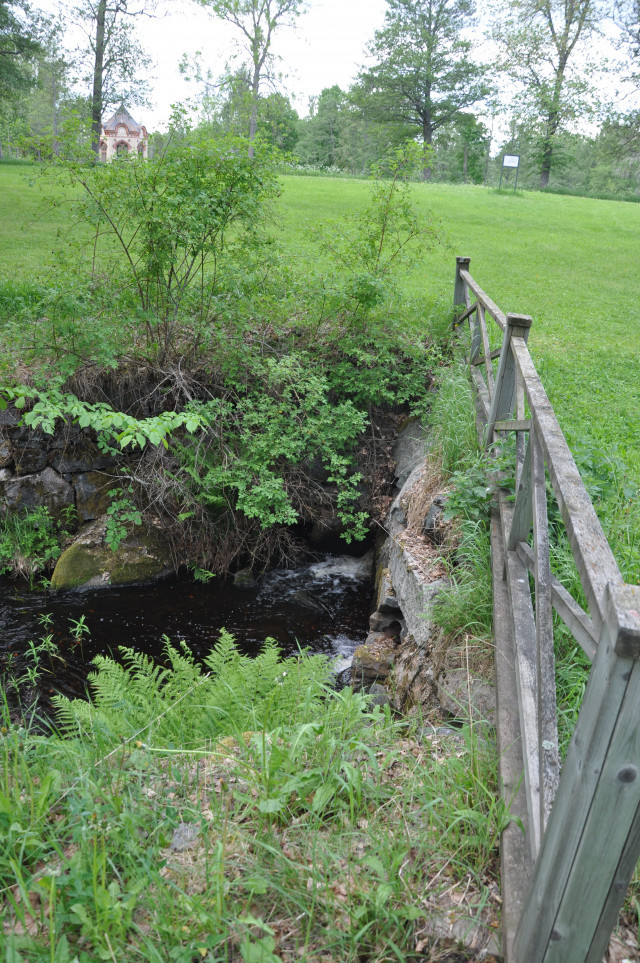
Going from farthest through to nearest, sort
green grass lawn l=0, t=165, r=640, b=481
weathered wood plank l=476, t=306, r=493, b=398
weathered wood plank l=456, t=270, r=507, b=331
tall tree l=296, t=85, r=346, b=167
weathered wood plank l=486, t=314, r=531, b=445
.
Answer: tall tree l=296, t=85, r=346, b=167 → green grass lawn l=0, t=165, r=640, b=481 → weathered wood plank l=476, t=306, r=493, b=398 → weathered wood plank l=456, t=270, r=507, b=331 → weathered wood plank l=486, t=314, r=531, b=445

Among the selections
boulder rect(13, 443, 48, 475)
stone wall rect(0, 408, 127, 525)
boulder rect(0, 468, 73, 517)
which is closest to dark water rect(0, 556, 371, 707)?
boulder rect(0, 468, 73, 517)

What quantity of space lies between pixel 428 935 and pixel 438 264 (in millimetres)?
13175

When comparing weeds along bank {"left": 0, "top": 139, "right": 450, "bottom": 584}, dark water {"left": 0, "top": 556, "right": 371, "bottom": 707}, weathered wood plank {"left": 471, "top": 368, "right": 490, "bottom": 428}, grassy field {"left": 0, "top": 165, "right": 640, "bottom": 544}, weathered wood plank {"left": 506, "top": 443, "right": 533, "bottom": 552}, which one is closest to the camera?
A: weathered wood plank {"left": 506, "top": 443, "right": 533, "bottom": 552}

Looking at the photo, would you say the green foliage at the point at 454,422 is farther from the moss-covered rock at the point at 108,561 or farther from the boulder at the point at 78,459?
the boulder at the point at 78,459

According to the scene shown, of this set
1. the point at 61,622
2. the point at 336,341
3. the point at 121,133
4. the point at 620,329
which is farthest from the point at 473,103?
the point at 61,622

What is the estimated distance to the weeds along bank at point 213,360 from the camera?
20.8 ft

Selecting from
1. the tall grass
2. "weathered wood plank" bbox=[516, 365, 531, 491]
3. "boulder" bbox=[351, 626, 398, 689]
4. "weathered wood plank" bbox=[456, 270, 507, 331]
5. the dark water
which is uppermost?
"weathered wood plank" bbox=[456, 270, 507, 331]

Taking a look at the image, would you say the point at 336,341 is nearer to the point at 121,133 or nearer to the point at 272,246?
the point at 272,246

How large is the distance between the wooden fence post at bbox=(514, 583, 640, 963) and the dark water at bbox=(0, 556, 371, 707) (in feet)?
13.3

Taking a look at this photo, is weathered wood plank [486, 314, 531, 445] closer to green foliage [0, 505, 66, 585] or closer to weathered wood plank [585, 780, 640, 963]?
weathered wood plank [585, 780, 640, 963]

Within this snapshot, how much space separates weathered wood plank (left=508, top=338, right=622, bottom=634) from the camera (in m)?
1.57

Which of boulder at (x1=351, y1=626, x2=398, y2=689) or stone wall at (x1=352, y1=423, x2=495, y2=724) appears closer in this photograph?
stone wall at (x1=352, y1=423, x2=495, y2=724)

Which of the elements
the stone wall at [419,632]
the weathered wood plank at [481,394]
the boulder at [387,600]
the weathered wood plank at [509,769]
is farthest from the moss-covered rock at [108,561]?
the weathered wood plank at [509,769]

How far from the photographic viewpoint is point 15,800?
7.02 ft
